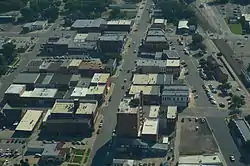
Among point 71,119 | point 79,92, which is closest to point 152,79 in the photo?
point 79,92

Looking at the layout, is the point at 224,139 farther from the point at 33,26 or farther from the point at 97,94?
the point at 33,26

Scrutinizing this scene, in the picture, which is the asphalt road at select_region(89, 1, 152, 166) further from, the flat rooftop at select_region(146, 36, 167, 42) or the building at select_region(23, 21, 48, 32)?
the building at select_region(23, 21, 48, 32)

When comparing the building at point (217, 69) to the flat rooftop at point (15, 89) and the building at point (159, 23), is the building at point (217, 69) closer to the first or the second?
the building at point (159, 23)

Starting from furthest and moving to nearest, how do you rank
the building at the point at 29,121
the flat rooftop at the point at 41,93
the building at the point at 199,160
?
the flat rooftop at the point at 41,93 < the building at the point at 29,121 < the building at the point at 199,160

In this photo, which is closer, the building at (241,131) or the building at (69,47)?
the building at (241,131)

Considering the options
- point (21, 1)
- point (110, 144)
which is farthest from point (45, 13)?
point (110, 144)

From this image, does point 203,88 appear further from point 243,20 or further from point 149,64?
point 243,20

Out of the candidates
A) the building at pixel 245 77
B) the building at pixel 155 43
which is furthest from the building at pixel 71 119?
the building at pixel 245 77
